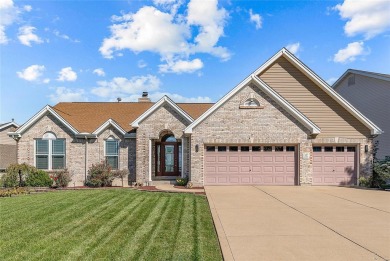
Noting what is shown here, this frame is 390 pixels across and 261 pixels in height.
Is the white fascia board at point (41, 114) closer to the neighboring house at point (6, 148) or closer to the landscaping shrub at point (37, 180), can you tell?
the landscaping shrub at point (37, 180)

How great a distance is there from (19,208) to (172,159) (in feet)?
33.2

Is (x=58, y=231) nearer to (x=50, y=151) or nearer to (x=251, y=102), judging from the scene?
(x=251, y=102)

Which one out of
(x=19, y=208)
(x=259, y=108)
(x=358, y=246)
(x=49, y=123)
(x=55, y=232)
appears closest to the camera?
(x=358, y=246)

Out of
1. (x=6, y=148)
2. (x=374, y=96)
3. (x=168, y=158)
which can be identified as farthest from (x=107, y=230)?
(x=6, y=148)

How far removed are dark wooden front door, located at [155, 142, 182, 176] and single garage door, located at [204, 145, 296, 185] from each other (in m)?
3.02

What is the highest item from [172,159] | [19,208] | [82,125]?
[82,125]

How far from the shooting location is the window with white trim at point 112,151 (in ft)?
61.9

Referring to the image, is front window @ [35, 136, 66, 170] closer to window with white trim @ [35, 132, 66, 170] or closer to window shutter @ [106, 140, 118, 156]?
window with white trim @ [35, 132, 66, 170]

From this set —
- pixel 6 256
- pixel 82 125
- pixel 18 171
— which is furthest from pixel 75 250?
pixel 82 125

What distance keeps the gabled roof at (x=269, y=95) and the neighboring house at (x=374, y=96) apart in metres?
7.37

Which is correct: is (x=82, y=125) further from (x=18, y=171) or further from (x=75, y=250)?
(x=75, y=250)

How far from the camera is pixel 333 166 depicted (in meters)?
17.5

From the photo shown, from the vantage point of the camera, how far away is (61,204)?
452 inches

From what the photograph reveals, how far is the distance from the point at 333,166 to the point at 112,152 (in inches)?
549
